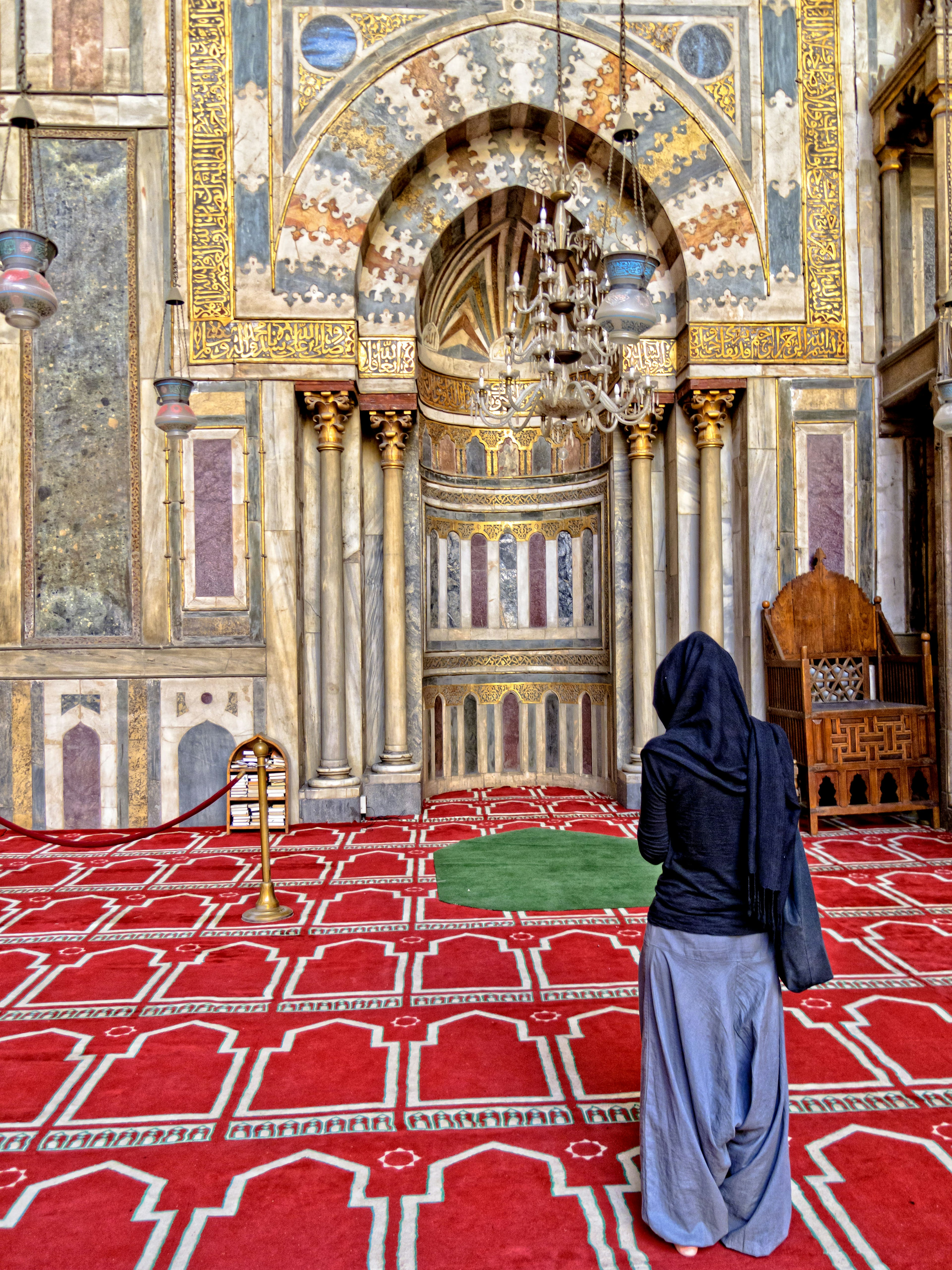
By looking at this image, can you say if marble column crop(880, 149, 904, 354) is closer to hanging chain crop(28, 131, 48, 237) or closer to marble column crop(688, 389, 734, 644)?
marble column crop(688, 389, 734, 644)

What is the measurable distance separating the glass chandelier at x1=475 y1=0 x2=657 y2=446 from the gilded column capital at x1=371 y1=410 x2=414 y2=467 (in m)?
0.78

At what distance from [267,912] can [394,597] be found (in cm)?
301

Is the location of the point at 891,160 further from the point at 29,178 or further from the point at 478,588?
the point at 29,178

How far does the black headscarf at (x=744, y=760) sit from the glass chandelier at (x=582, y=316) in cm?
261

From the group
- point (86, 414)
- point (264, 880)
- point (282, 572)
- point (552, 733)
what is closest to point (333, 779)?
point (282, 572)

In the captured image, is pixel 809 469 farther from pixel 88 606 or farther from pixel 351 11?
pixel 88 606

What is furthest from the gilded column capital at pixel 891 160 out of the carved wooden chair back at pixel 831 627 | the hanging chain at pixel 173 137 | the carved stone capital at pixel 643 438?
the hanging chain at pixel 173 137

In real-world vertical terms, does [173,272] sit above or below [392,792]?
above

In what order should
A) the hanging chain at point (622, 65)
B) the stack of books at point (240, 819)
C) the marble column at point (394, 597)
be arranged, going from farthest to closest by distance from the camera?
the marble column at point (394, 597), the stack of books at point (240, 819), the hanging chain at point (622, 65)

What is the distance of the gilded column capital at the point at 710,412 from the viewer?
6.83m

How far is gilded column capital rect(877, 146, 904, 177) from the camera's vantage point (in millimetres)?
6785

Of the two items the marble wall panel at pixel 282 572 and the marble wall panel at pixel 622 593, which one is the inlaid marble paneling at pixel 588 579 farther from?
the marble wall panel at pixel 282 572

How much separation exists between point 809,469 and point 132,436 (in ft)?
16.5

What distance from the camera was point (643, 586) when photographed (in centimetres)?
720
